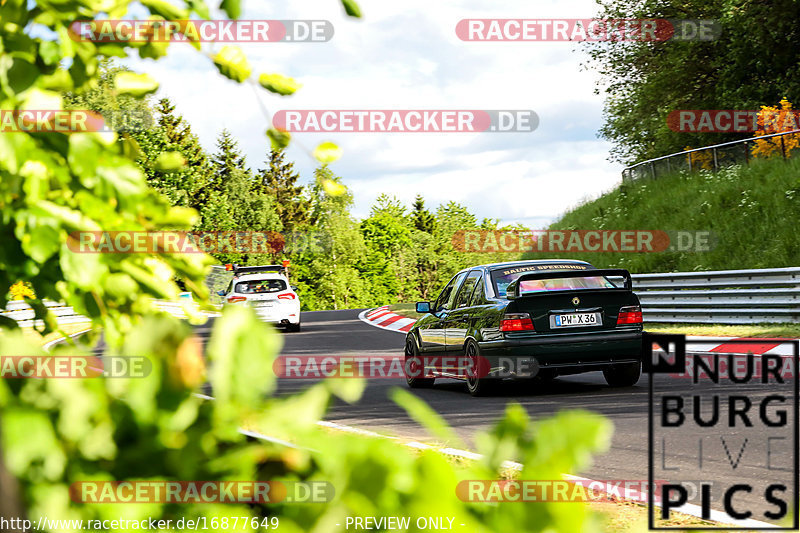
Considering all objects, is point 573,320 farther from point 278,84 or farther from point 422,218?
point 422,218

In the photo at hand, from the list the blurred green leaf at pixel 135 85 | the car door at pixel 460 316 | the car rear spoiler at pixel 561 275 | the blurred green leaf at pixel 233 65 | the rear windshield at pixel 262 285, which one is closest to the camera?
the blurred green leaf at pixel 135 85

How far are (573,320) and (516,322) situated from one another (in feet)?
2.32

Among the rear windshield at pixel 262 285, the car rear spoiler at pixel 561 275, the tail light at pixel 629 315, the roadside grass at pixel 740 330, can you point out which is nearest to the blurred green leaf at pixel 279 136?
the car rear spoiler at pixel 561 275

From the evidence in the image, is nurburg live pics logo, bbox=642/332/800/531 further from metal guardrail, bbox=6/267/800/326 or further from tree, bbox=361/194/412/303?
tree, bbox=361/194/412/303

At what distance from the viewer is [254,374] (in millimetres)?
1166

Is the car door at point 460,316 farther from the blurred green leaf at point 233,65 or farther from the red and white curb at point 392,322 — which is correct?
the red and white curb at point 392,322

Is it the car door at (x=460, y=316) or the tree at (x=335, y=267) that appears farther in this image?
the tree at (x=335, y=267)

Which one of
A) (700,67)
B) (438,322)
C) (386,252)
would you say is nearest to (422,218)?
(386,252)

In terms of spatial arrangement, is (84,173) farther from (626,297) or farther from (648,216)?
(648,216)

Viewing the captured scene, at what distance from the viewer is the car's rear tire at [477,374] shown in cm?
1153

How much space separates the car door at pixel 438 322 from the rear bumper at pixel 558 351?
66.9 inches

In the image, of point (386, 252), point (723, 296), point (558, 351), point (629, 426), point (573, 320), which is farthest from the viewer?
point (386, 252)

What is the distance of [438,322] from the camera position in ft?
43.5

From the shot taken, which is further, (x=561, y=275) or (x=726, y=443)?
(x=561, y=275)
